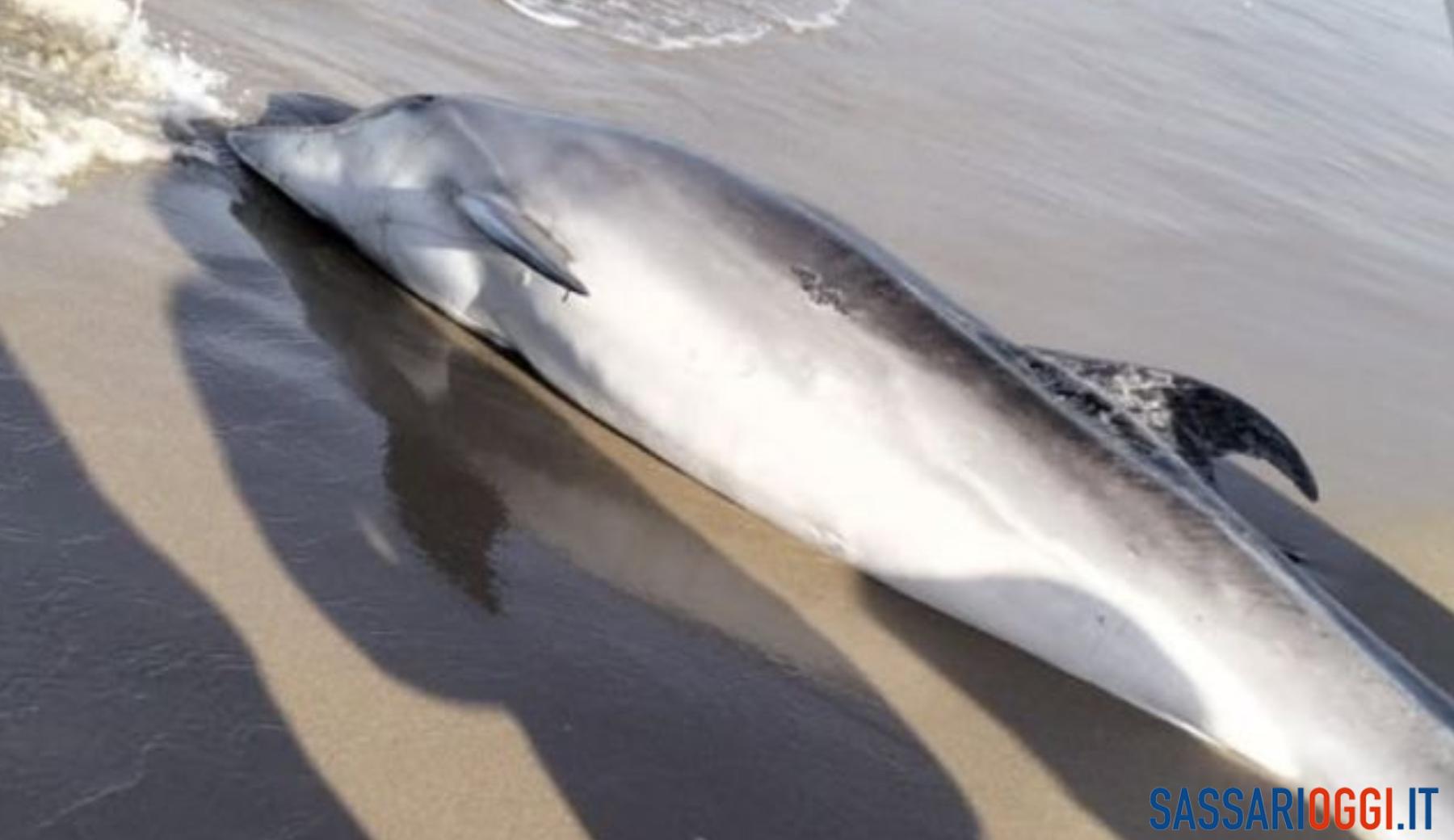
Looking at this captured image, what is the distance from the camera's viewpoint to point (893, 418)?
17.7ft

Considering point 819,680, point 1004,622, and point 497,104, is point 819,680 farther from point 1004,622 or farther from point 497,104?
point 497,104

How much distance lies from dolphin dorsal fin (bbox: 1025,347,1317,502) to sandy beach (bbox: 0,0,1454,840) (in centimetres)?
52

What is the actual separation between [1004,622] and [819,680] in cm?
77

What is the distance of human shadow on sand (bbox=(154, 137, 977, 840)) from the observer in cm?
405

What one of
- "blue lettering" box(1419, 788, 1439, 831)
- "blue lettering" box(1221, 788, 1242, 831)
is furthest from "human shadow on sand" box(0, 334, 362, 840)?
"blue lettering" box(1419, 788, 1439, 831)

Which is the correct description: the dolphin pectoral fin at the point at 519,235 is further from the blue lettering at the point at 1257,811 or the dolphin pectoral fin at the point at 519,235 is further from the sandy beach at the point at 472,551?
the blue lettering at the point at 1257,811

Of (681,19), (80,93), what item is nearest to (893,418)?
(80,93)

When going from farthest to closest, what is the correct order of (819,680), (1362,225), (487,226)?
(1362,225)
(487,226)
(819,680)

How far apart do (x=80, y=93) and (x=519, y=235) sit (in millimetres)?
2007

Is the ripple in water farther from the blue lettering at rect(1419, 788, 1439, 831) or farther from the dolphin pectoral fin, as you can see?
the blue lettering at rect(1419, 788, 1439, 831)

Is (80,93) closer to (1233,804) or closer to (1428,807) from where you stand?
(1233,804)

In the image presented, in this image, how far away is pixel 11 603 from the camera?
3.76 meters

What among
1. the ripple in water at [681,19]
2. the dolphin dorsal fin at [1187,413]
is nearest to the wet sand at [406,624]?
the dolphin dorsal fin at [1187,413]

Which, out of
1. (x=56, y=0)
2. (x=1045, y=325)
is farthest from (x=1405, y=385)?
(x=56, y=0)
